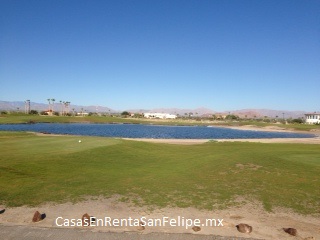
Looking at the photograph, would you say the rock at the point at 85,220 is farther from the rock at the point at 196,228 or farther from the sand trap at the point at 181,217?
the rock at the point at 196,228

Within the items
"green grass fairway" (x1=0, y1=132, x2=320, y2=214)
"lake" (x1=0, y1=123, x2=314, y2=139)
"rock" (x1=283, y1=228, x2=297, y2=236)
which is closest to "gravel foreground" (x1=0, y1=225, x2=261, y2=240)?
"rock" (x1=283, y1=228, x2=297, y2=236)

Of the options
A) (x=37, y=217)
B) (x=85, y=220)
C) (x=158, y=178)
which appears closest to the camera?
(x=85, y=220)

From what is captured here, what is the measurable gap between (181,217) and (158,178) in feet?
22.4

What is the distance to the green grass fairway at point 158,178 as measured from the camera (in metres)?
15.0

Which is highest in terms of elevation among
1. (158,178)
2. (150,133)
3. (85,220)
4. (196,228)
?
(158,178)

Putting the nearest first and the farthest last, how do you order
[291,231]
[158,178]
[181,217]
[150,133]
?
1. [291,231]
2. [181,217]
3. [158,178]
4. [150,133]

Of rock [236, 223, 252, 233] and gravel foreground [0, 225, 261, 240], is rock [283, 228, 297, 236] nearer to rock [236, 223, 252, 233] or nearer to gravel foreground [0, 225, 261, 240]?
rock [236, 223, 252, 233]

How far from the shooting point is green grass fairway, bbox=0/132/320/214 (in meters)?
15.0

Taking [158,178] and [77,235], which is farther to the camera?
[158,178]

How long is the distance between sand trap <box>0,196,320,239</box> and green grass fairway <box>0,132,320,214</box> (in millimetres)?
800

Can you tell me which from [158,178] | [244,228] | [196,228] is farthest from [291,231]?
[158,178]

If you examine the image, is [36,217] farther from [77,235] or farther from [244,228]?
[244,228]

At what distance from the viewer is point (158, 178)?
63.4ft

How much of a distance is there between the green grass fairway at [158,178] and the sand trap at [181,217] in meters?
0.80
